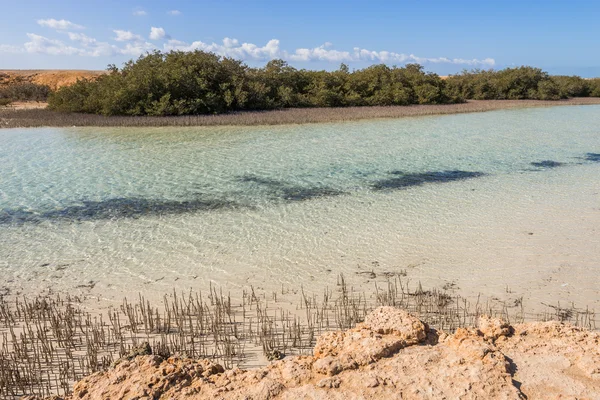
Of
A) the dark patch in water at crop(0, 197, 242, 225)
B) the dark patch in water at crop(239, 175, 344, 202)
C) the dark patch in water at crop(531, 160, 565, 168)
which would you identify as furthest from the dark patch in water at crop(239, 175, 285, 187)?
the dark patch in water at crop(531, 160, 565, 168)

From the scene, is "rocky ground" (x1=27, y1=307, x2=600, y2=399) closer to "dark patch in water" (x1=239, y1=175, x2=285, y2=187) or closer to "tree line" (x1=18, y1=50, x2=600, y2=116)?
"dark patch in water" (x1=239, y1=175, x2=285, y2=187)

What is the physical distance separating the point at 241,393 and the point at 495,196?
341 inches

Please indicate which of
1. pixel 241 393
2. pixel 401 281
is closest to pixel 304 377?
pixel 241 393

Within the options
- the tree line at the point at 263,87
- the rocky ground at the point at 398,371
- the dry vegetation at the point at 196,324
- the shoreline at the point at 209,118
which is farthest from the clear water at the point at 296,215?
the tree line at the point at 263,87

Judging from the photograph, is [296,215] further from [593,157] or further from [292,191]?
[593,157]

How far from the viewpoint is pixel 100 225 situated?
826 cm

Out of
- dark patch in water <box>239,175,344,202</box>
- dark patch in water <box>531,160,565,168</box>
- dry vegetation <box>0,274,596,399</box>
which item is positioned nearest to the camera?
dry vegetation <box>0,274,596,399</box>

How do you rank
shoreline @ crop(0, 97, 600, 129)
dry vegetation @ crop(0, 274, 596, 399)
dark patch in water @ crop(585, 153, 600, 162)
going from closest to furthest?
dry vegetation @ crop(0, 274, 596, 399) < dark patch in water @ crop(585, 153, 600, 162) < shoreline @ crop(0, 97, 600, 129)

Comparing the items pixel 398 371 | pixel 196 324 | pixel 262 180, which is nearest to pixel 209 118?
pixel 262 180

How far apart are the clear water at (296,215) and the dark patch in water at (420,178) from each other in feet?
0.18

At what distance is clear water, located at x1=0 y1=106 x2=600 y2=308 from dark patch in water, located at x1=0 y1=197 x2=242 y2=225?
5 centimetres

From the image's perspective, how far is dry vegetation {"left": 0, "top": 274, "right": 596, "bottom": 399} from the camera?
3.98 meters

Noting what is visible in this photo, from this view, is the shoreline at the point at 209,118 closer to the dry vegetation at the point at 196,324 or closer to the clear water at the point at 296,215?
the clear water at the point at 296,215

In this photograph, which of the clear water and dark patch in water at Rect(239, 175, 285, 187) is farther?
dark patch in water at Rect(239, 175, 285, 187)
